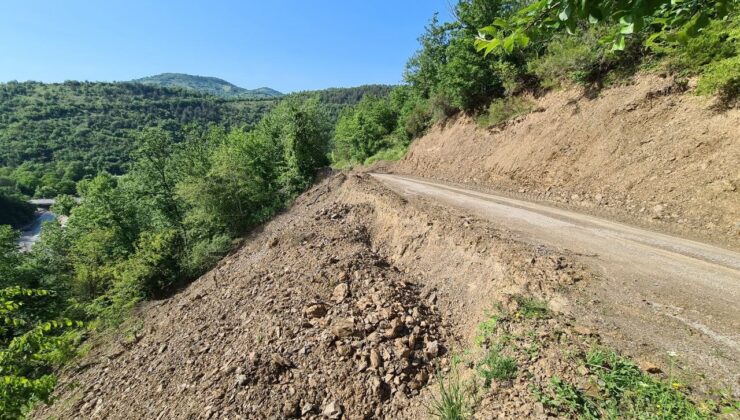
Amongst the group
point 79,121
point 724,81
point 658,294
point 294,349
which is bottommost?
point 294,349

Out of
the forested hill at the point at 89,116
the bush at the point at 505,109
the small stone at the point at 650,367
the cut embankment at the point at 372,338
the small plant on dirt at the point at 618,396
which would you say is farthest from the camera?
the forested hill at the point at 89,116

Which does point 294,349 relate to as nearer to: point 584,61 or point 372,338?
point 372,338

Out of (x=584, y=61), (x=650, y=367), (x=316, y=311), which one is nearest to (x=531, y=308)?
(x=650, y=367)

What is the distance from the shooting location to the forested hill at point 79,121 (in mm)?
101125

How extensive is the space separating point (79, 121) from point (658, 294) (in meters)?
187

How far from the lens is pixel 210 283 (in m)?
13.4

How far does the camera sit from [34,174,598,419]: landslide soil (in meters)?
5.18

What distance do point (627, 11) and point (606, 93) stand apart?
13804 millimetres

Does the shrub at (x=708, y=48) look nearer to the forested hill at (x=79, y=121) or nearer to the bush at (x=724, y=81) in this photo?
the bush at (x=724, y=81)

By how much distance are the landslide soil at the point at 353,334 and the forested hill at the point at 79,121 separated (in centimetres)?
7034

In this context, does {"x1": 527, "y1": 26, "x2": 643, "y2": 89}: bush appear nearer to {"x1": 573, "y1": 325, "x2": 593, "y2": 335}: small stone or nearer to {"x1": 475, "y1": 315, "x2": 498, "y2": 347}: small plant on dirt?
{"x1": 573, "y1": 325, "x2": 593, "y2": 335}: small stone

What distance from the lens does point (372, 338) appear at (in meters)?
6.21

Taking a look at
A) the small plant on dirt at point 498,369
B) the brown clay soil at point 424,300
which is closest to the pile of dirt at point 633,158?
the brown clay soil at point 424,300

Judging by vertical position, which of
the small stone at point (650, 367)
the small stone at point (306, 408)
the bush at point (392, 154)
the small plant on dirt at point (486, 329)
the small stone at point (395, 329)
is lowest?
the small stone at point (306, 408)
